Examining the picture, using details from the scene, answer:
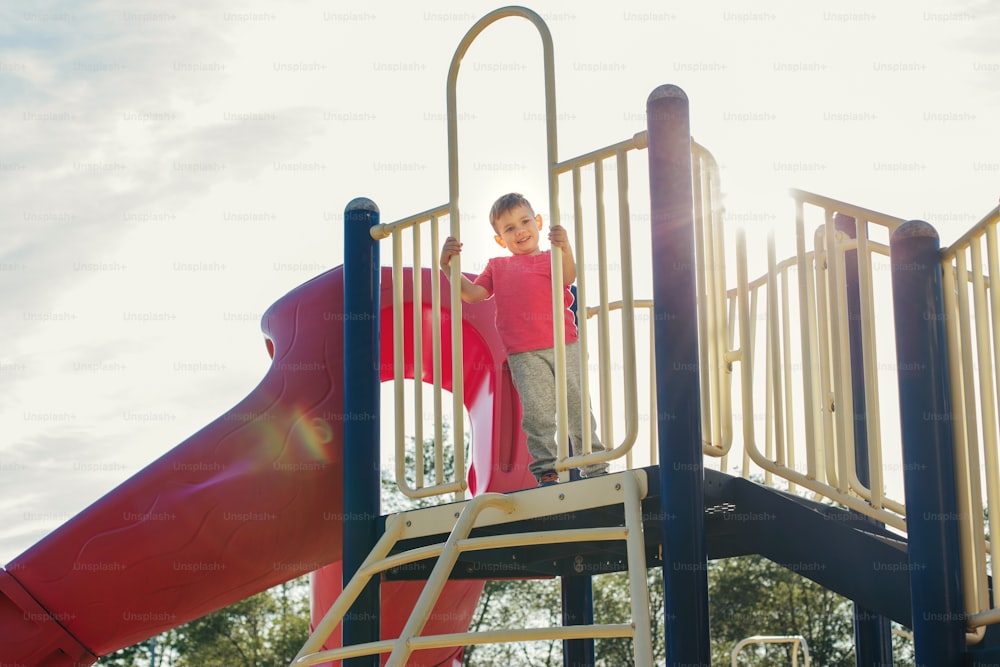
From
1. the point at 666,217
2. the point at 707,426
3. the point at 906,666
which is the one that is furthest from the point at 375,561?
the point at 906,666

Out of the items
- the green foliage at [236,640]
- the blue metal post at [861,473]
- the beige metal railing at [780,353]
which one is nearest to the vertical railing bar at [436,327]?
the beige metal railing at [780,353]

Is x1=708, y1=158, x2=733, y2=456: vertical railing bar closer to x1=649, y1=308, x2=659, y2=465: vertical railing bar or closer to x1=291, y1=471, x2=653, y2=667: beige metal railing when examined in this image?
x1=291, y1=471, x2=653, y2=667: beige metal railing

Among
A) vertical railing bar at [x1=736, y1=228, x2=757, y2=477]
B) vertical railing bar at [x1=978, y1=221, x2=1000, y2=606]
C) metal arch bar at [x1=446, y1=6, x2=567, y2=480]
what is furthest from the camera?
metal arch bar at [x1=446, y1=6, x2=567, y2=480]

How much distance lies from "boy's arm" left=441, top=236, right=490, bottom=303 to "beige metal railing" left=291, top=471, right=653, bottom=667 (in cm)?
94

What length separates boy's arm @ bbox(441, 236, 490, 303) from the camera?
4660 millimetres

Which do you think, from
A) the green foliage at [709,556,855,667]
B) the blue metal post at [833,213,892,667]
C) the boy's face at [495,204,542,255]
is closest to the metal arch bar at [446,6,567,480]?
the boy's face at [495,204,542,255]

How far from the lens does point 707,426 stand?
3.95 metres

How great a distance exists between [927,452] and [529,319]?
2002 mm

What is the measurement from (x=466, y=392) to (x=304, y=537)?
1.30m

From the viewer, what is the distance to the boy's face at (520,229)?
493 centimetres

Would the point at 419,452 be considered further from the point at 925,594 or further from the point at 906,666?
the point at 906,666

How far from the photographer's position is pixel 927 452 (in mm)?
3168

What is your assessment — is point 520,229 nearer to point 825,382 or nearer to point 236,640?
point 825,382

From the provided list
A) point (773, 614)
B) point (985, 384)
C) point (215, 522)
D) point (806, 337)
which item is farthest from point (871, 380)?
point (773, 614)
